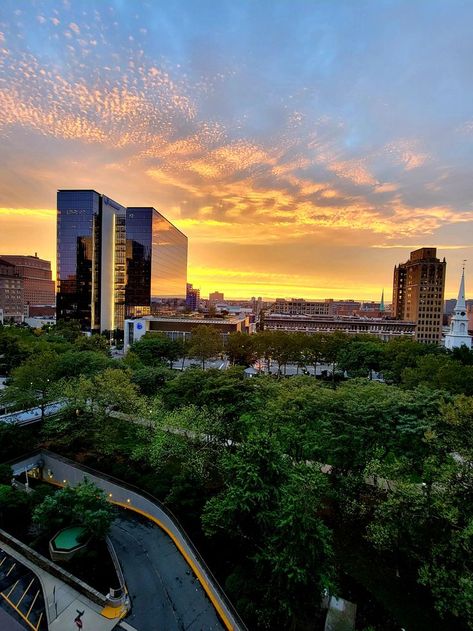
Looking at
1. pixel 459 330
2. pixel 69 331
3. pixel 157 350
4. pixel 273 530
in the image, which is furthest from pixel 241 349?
pixel 273 530

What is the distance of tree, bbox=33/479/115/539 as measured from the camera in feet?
60.3

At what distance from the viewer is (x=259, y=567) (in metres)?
14.6

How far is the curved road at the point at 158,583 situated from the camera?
49.3ft

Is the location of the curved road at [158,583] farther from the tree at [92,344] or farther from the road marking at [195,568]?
the tree at [92,344]

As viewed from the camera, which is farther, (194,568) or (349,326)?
(349,326)

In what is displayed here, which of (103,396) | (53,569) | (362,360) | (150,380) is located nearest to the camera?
(53,569)

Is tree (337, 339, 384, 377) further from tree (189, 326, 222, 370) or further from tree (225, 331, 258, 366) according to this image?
tree (189, 326, 222, 370)

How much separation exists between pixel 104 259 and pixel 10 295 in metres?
52.0

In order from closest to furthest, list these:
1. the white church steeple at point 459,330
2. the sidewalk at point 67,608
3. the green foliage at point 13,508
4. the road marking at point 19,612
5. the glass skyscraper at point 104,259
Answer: the sidewalk at point 67,608 → the road marking at point 19,612 → the green foliage at point 13,508 → the white church steeple at point 459,330 → the glass skyscraper at point 104,259

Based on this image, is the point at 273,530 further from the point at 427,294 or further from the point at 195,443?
the point at 427,294

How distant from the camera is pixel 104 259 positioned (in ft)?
289

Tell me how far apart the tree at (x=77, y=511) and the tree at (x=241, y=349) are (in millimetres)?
38544

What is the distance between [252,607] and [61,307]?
3342 inches

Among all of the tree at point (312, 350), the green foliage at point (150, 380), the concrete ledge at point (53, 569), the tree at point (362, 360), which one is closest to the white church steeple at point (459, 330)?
the tree at point (362, 360)
